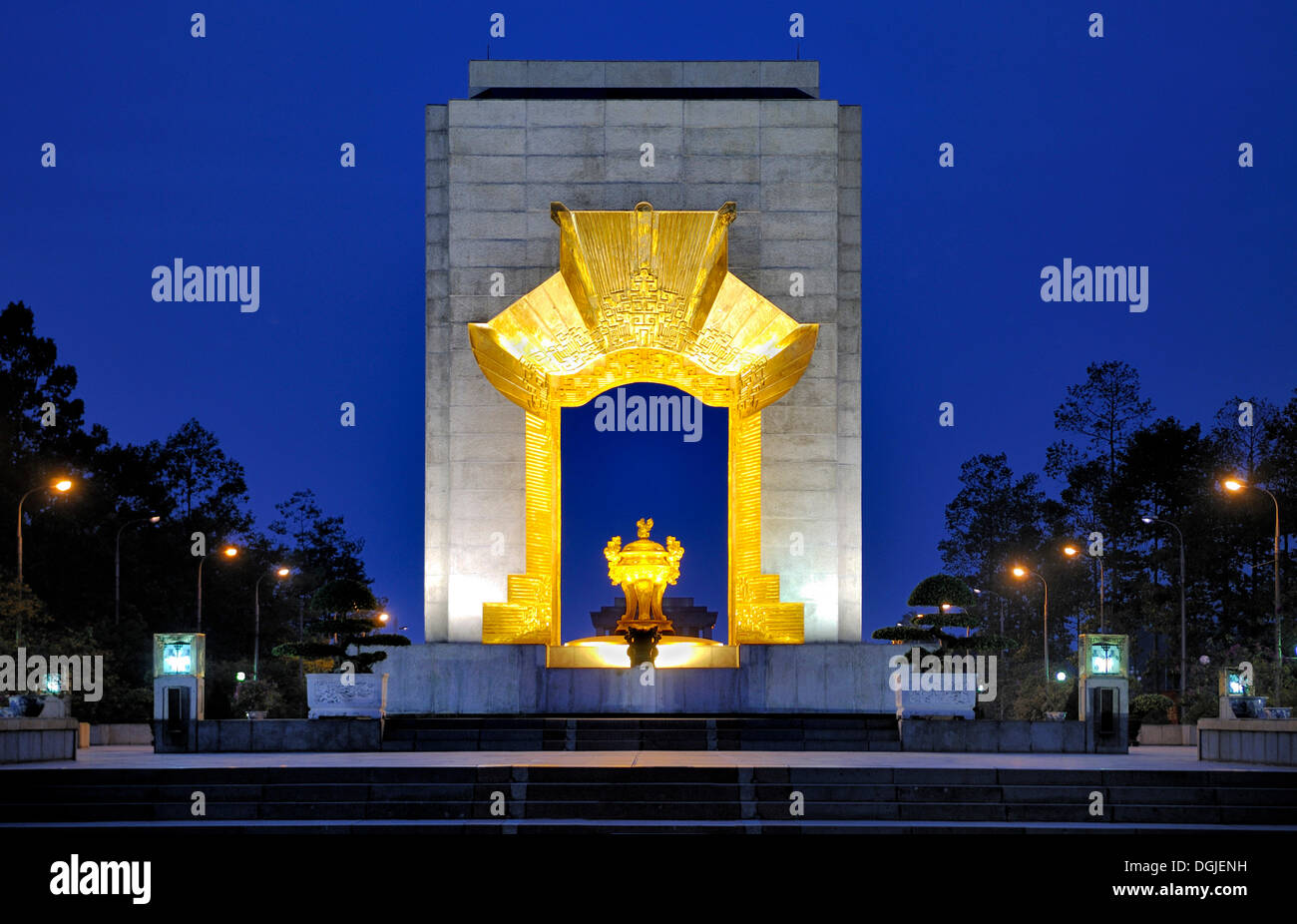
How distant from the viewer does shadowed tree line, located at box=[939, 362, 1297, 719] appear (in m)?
47.6

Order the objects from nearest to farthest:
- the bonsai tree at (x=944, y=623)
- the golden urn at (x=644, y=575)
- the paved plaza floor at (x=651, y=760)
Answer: the paved plaza floor at (x=651, y=760) < the bonsai tree at (x=944, y=623) < the golden urn at (x=644, y=575)

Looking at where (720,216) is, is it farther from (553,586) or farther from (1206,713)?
(1206,713)

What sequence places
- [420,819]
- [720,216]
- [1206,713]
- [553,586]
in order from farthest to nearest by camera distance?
[1206,713] < [553,586] < [720,216] < [420,819]

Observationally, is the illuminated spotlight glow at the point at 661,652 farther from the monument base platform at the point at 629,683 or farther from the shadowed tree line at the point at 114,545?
the shadowed tree line at the point at 114,545

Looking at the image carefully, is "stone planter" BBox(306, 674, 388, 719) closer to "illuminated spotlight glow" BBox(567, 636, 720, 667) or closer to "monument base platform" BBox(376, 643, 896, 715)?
"monument base platform" BBox(376, 643, 896, 715)

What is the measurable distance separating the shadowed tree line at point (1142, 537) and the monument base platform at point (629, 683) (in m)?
19.1

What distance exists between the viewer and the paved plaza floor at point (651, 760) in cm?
1630

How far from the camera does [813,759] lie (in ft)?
57.8

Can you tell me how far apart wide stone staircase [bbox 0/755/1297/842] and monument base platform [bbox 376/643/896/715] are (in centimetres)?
761

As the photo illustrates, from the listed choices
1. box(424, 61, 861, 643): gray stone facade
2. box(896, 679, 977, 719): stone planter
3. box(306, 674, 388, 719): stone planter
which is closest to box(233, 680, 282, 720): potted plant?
box(424, 61, 861, 643): gray stone facade

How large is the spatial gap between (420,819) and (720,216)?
13.0 m

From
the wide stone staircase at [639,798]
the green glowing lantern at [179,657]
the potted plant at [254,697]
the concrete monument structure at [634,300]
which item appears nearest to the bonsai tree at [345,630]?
the green glowing lantern at [179,657]
